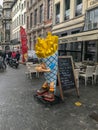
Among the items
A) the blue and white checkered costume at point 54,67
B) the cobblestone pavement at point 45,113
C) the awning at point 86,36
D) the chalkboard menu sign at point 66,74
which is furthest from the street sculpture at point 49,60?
the awning at point 86,36

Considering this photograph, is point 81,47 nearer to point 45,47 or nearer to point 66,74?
point 66,74

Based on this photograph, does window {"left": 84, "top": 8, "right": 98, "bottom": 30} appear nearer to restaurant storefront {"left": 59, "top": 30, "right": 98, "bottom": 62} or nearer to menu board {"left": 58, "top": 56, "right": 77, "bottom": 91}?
restaurant storefront {"left": 59, "top": 30, "right": 98, "bottom": 62}

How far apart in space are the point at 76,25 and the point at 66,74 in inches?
443

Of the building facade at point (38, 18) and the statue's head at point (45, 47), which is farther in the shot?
the building facade at point (38, 18)

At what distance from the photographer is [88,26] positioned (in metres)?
15.7

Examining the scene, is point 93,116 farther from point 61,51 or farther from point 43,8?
point 43,8

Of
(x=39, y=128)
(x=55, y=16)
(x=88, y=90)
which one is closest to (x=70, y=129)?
(x=39, y=128)

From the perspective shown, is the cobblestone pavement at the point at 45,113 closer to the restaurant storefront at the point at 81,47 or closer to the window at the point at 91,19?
the restaurant storefront at the point at 81,47

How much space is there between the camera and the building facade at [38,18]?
25.6m

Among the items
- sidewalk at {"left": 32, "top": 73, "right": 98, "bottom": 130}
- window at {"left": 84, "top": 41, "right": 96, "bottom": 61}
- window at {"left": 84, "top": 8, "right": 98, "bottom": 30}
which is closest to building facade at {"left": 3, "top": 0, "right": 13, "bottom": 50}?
window at {"left": 84, "top": 8, "right": 98, "bottom": 30}

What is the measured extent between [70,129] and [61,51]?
619 inches

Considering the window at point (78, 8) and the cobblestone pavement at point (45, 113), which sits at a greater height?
the window at point (78, 8)

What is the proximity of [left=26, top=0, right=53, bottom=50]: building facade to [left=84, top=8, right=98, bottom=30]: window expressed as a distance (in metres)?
8.85

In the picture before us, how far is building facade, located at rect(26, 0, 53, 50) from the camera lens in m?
25.6
